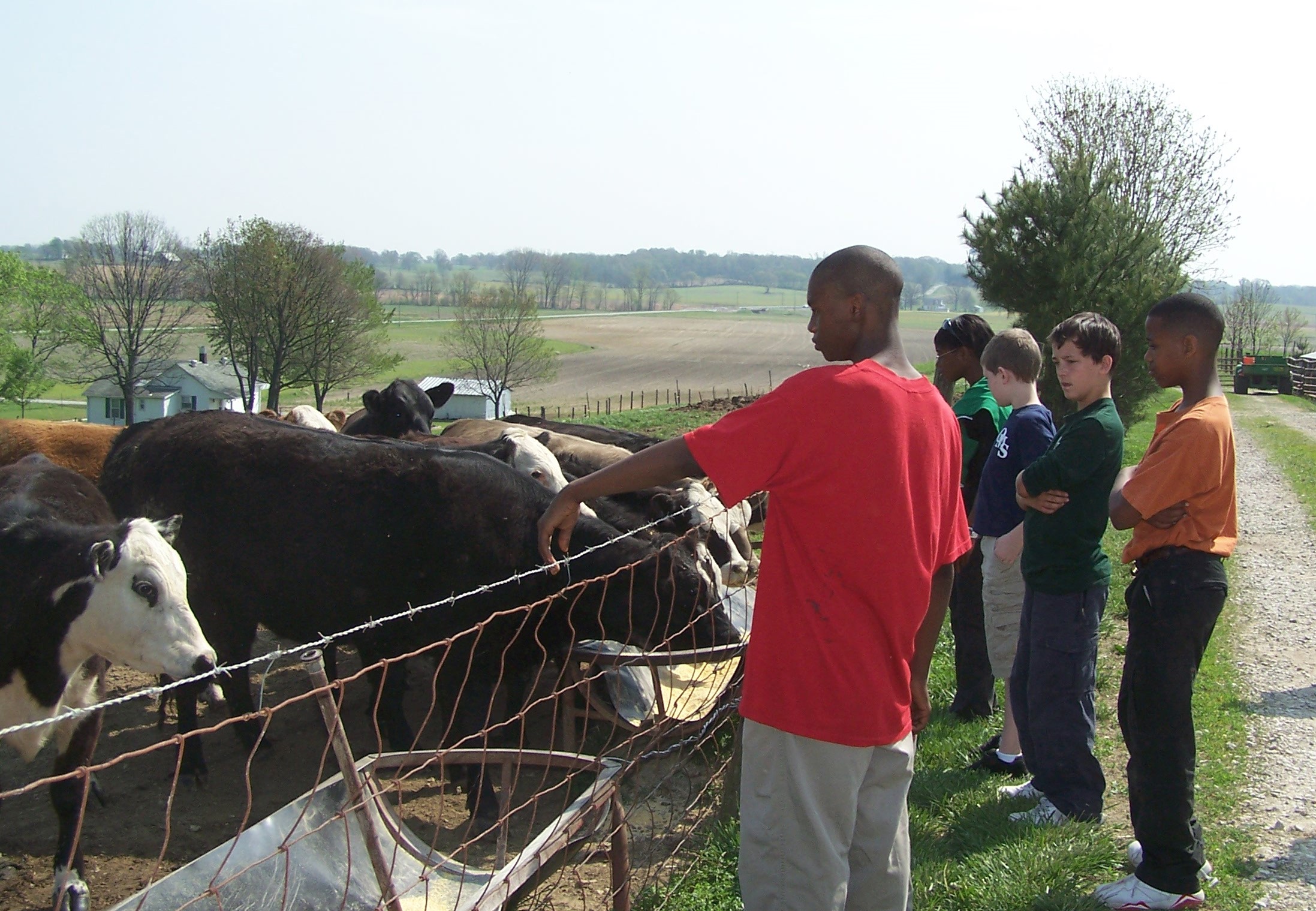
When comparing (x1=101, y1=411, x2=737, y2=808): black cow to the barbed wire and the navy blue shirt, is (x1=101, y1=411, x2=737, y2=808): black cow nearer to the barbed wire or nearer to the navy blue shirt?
the barbed wire

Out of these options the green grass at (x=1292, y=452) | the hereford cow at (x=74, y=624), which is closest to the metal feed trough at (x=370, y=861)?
the hereford cow at (x=74, y=624)

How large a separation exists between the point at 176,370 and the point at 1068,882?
208 ft

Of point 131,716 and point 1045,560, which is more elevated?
point 1045,560

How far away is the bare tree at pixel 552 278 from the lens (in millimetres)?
168750

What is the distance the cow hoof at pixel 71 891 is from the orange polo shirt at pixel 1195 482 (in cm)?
446

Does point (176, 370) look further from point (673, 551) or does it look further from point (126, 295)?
point (673, 551)

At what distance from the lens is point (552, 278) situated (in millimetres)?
171875

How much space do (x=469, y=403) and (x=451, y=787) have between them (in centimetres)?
5681

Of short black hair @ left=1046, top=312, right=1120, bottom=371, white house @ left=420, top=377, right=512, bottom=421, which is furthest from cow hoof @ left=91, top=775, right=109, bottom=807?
white house @ left=420, top=377, right=512, bottom=421

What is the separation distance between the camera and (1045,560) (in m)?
4.21

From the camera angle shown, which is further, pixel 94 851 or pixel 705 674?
pixel 705 674

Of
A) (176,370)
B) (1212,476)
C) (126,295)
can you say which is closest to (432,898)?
(1212,476)

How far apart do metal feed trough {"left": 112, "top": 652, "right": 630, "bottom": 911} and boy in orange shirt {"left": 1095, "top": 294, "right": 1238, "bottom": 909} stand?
187 cm

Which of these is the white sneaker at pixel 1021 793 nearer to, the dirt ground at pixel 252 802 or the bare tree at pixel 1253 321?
the dirt ground at pixel 252 802
